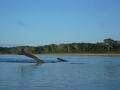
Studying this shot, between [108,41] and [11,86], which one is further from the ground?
[108,41]

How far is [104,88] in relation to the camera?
591 inches

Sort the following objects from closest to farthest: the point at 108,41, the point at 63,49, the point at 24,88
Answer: the point at 24,88 → the point at 108,41 → the point at 63,49

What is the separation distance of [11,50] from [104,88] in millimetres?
145183

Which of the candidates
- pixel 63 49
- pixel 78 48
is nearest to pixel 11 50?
pixel 63 49

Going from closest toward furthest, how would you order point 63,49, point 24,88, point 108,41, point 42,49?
point 24,88, point 108,41, point 63,49, point 42,49

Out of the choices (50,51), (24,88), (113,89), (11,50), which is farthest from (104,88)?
(11,50)

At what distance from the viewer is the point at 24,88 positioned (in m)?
14.5

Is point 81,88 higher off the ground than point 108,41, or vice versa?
point 108,41

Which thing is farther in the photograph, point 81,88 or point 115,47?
point 115,47

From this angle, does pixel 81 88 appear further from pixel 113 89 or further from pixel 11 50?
pixel 11 50

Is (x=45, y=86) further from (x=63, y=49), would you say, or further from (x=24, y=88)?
(x=63, y=49)

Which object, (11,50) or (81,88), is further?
(11,50)

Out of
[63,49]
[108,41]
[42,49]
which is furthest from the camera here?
[42,49]

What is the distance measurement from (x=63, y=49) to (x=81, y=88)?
12445cm
